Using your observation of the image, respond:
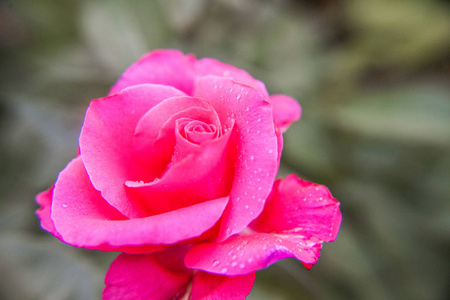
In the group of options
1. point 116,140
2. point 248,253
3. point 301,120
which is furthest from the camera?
point 301,120

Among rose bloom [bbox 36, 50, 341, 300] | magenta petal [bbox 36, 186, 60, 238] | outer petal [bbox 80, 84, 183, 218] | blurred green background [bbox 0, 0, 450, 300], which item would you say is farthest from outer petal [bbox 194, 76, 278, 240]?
blurred green background [bbox 0, 0, 450, 300]

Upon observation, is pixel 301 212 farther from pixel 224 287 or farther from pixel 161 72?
pixel 161 72

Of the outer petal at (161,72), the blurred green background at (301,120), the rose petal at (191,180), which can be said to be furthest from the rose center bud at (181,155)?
the blurred green background at (301,120)

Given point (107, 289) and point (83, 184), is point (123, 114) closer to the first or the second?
point (83, 184)

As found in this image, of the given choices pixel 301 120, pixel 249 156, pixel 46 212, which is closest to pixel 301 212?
pixel 249 156

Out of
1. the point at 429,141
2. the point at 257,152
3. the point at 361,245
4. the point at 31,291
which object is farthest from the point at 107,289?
the point at 429,141

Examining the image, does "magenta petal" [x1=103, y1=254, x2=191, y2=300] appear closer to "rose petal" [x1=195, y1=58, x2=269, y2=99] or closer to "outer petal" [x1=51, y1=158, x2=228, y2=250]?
"outer petal" [x1=51, y1=158, x2=228, y2=250]

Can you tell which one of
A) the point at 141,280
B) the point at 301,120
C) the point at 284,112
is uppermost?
the point at 284,112

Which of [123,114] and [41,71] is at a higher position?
[123,114]
